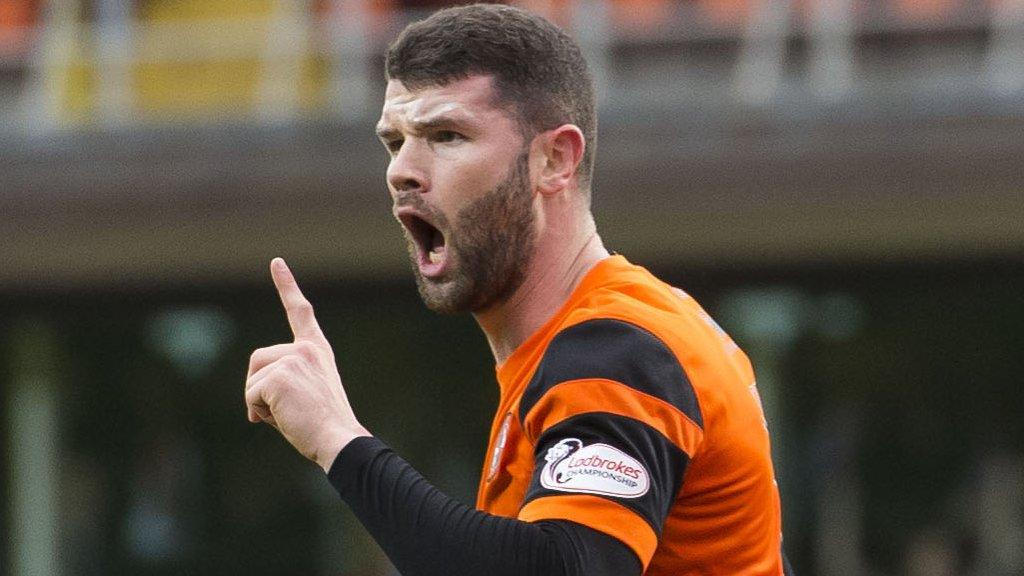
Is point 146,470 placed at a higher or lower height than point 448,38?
lower

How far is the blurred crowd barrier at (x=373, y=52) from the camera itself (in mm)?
10922

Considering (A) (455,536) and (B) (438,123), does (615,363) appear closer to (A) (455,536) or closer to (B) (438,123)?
(A) (455,536)

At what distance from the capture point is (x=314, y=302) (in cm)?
1320

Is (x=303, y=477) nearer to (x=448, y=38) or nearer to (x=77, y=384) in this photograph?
(x=77, y=384)

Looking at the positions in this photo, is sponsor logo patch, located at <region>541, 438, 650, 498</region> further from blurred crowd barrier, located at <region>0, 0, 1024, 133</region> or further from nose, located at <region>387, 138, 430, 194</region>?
blurred crowd barrier, located at <region>0, 0, 1024, 133</region>

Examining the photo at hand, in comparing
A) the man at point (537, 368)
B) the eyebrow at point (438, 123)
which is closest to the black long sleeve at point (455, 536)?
the man at point (537, 368)

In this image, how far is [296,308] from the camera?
3055 mm

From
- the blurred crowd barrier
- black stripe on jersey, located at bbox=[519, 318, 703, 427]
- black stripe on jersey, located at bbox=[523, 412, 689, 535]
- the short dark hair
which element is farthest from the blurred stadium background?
black stripe on jersey, located at bbox=[523, 412, 689, 535]

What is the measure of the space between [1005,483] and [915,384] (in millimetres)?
933

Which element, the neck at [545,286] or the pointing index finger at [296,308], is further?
the neck at [545,286]

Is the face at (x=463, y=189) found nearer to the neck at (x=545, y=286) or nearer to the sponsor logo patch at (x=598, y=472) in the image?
the neck at (x=545, y=286)

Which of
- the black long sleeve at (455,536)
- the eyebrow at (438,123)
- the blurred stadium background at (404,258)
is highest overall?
the eyebrow at (438,123)

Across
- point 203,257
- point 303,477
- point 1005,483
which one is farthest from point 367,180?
point 1005,483

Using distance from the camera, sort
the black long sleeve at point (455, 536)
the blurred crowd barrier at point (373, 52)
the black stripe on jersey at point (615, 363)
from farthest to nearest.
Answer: the blurred crowd barrier at point (373, 52) < the black stripe on jersey at point (615, 363) < the black long sleeve at point (455, 536)
